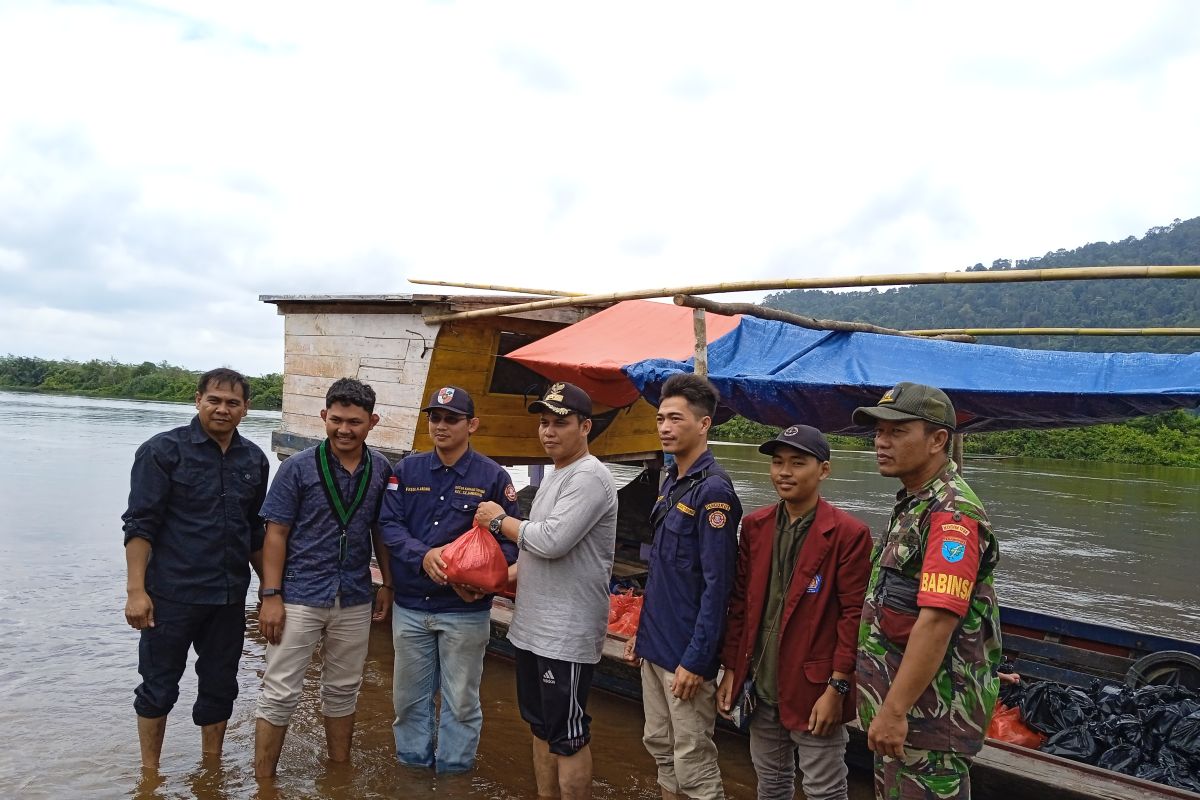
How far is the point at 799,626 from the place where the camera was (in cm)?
305

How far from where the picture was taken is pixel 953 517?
2510 millimetres

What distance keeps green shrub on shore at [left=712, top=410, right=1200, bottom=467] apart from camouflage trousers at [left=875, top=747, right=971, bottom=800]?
2873 cm

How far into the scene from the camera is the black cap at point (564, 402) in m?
3.43

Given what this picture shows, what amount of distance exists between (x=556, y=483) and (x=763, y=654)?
Answer: 3.47 ft

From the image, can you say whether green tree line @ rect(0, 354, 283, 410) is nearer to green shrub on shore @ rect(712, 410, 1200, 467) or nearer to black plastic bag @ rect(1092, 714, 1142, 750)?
green shrub on shore @ rect(712, 410, 1200, 467)

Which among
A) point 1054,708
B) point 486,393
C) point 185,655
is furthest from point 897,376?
point 185,655

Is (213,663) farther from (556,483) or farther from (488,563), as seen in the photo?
(556,483)

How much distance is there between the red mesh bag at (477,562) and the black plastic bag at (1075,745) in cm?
308

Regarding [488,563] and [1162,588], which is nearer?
[488,563]

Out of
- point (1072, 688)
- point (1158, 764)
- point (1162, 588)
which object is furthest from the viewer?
point (1162, 588)

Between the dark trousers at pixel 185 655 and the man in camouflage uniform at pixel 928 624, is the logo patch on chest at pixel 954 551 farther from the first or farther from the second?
the dark trousers at pixel 185 655

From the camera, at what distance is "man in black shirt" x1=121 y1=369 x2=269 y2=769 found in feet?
12.3

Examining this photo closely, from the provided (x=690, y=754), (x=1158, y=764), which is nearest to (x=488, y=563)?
(x=690, y=754)

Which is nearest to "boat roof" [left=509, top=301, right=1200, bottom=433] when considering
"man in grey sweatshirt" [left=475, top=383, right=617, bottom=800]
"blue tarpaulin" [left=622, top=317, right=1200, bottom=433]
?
"blue tarpaulin" [left=622, top=317, right=1200, bottom=433]
